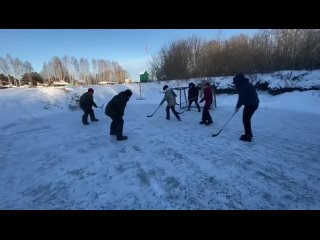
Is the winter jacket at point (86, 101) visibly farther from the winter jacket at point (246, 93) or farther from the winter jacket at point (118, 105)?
the winter jacket at point (246, 93)

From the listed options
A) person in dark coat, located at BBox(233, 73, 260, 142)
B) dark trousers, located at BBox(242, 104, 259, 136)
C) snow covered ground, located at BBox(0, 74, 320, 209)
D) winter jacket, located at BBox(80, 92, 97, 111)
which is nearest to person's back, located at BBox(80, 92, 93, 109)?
winter jacket, located at BBox(80, 92, 97, 111)

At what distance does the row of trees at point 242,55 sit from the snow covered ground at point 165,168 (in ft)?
41.8

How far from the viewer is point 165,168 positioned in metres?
3.98

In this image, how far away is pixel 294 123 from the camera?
7.46 meters

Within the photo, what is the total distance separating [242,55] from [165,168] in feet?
68.2

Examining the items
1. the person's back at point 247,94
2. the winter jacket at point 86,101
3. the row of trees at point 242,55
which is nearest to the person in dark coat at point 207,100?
the person's back at point 247,94

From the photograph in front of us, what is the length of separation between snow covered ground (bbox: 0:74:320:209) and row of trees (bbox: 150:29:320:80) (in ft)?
41.8

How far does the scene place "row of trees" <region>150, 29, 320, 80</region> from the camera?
1708cm

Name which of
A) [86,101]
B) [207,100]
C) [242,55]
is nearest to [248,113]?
[207,100]

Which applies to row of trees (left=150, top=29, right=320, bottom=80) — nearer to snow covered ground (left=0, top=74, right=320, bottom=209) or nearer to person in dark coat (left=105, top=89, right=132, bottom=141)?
snow covered ground (left=0, top=74, right=320, bottom=209)

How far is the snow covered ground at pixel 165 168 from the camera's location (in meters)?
2.94
